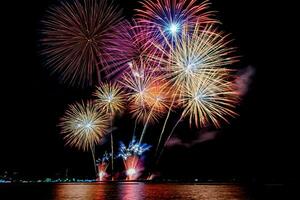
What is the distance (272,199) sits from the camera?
1121 inches

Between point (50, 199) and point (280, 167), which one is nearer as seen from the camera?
point (50, 199)

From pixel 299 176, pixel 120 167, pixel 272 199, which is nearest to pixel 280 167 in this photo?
pixel 299 176

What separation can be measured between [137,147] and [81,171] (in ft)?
170

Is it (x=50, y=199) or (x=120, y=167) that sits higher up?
(x=120, y=167)

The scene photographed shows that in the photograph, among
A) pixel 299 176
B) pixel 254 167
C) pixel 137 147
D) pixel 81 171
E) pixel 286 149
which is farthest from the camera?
pixel 81 171

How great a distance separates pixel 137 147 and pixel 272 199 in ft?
60.7

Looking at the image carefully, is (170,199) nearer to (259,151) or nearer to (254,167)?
(259,151)

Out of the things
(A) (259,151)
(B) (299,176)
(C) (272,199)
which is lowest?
(C) (272,199)

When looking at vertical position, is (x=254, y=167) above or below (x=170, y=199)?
above

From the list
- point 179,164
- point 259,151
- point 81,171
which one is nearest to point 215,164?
point 179,164

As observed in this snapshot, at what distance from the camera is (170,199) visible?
27.8 m

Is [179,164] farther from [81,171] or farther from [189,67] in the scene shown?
[189,67]

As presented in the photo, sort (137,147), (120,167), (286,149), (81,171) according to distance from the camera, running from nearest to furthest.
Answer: (137,147), (286,149), (120,167), (81,171)

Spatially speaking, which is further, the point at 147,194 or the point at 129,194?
the point at 147,194
